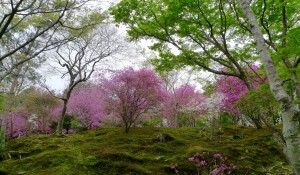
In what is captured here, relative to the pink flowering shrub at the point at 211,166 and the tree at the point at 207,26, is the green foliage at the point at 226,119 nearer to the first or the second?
the tree at the point at 207,26

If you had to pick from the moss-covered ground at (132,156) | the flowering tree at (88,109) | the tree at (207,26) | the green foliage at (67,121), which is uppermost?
the tree at (207,26)

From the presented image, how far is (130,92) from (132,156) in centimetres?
357

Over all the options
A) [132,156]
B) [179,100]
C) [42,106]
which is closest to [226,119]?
[179,100]

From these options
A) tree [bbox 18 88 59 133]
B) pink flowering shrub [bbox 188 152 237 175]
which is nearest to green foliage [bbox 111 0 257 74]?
pink flowering shrub [bbox 188 152 237 175]

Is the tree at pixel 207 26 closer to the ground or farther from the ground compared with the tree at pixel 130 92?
farther from the ground

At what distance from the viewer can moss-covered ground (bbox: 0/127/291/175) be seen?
18.2 feet

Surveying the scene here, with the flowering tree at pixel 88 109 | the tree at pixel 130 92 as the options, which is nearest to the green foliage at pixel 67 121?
the flowering tree at pixel 88 109

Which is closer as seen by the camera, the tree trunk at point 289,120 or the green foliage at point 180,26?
the tree trunk at point 289,120

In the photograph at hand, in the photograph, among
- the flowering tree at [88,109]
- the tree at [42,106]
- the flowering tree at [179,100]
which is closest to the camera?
the flowering tree at [88,109]

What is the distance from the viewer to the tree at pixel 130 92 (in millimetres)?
9250

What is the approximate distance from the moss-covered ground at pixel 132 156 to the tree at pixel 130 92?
3.46ft

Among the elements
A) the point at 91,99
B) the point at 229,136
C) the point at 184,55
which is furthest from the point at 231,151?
the point at 91,99

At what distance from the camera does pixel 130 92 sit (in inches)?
368

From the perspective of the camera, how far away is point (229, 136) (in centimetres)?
960
